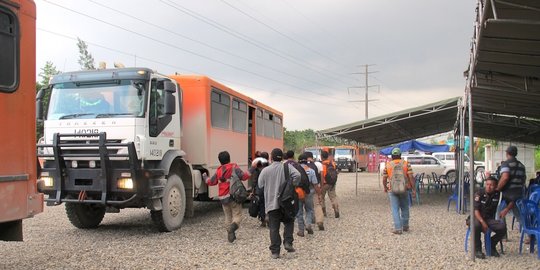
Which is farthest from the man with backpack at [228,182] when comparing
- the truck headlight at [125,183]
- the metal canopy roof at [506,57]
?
the metal canopy roof at [506,57]

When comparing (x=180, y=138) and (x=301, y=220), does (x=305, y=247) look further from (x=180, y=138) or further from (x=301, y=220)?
(x=180, y=138)

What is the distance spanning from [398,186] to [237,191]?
3025 mm

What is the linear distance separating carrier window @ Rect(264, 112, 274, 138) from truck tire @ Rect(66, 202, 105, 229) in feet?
22.7

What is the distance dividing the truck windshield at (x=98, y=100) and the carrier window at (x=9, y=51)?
3899 mm

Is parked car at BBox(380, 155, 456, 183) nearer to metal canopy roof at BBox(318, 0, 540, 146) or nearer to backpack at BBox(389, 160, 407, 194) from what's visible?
metal canopy roof at BBox(318, 0, 540, 146)

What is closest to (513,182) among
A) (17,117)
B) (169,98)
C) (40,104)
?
(169,98)

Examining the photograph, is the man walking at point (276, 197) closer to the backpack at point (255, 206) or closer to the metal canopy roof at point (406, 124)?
the backpack at point (255, 206)

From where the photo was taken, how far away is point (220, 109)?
1132 cm

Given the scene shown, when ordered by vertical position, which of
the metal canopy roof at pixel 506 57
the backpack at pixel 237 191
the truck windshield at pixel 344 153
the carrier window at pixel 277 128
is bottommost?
the backpack at pixel 237 191

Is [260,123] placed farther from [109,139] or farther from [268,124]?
[109,139]

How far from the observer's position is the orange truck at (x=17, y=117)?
14.3 ft

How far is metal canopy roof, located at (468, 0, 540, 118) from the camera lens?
187 inches

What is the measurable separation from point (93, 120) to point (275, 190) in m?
3.55

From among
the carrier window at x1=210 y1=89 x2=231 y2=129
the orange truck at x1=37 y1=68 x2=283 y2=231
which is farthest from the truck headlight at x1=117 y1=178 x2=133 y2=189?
the carrier window at x1=210 y1=89 x2=231 y2=129
